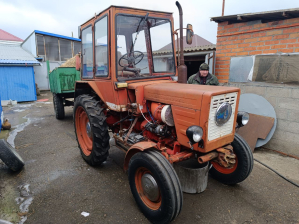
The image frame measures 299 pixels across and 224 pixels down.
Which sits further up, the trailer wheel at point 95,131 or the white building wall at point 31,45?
the white building wall at point 31,45

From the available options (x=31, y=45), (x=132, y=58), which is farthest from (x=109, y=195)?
(x=31, y=45)

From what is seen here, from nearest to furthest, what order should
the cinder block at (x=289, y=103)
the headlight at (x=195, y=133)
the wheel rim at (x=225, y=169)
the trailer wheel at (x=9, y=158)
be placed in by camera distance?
the headlight at (x=195, y=133), the wheel rim at (x=225, y=169), the trailer wheel at (x=9, y=158), the cinder block at (x=289, y=103)

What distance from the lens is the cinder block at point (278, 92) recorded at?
368cm

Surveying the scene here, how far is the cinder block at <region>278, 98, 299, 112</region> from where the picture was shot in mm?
3598

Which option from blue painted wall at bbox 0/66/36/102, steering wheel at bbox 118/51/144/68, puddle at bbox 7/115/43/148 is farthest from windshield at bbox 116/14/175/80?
blue painted wall at bbox 0/66/36/102

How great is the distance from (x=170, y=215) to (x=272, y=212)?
132cm

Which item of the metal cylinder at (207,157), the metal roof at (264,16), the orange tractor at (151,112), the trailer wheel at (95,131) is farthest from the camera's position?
the metal roof at (264,16)

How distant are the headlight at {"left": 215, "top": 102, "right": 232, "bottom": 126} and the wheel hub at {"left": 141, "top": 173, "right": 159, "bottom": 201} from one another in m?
0.93

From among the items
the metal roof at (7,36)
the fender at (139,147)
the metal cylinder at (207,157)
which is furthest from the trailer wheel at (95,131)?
the metal roof at (7,36)

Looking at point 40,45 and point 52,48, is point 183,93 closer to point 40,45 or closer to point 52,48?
point 40,45

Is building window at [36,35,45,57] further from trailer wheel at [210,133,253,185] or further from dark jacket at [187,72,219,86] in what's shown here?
trailer wheel at [210,133,253,185]

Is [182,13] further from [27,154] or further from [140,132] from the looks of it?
[27,154]

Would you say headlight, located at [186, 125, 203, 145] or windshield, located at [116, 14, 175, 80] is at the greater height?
windshield, located at [116, 14, 175, 80]

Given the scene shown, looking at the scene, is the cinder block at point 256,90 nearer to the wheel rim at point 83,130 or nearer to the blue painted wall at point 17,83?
the wheel rim at point 83,130
